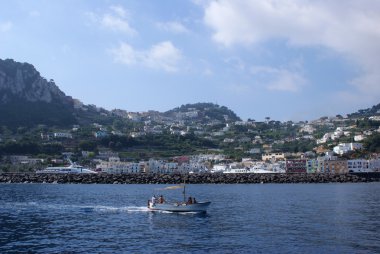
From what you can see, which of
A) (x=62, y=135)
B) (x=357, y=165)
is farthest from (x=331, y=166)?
(x=62, y=135)

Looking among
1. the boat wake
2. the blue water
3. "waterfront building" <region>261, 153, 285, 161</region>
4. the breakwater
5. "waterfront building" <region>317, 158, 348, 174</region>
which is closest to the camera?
the blue water

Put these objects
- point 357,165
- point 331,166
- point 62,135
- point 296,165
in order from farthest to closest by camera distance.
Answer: point 62,135 → point 296,165 → point 331,166 → point 357,165

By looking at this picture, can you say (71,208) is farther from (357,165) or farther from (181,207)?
(357,165)

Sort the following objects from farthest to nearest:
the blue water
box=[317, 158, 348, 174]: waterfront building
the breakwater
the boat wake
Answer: box=[317, 158, 348, 174]: waterfront building → the breakwater → the boat wake → the blue water

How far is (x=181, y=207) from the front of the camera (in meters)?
46.6

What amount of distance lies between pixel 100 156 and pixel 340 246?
496 feet

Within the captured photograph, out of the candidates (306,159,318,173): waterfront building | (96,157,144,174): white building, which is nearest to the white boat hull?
(96,157,144,174): white building

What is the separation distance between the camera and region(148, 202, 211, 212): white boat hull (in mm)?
45781

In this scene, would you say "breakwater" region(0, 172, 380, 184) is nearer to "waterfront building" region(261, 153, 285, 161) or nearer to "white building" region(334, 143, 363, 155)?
"white building" region(334, 143, 363, 155)

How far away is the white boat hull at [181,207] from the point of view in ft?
150

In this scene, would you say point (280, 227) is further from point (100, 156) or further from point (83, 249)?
point (100, 156)

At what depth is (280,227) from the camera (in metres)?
36.1

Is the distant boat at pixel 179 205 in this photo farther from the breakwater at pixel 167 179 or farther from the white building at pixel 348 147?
the white building at pixel 348 147

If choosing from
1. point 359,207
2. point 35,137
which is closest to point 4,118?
point 35,137
